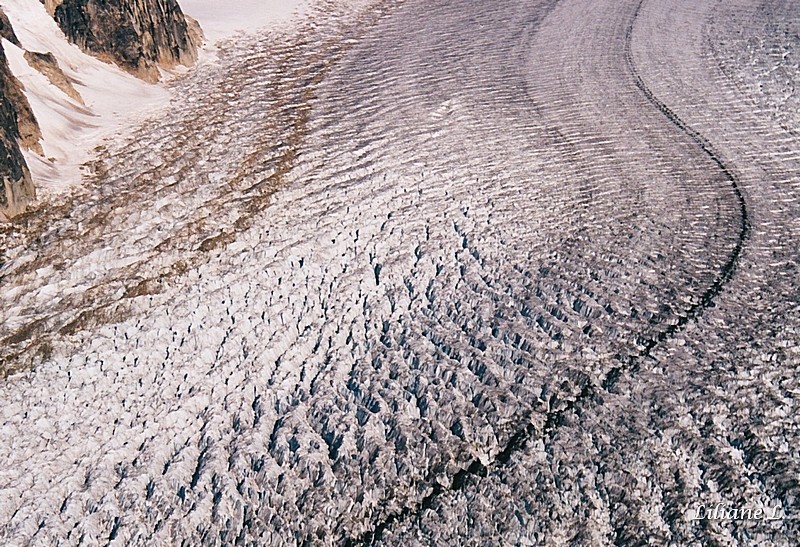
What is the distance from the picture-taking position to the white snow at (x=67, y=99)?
6.90m

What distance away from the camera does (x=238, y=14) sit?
11516 millimetres

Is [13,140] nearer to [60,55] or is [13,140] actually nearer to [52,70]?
[52,70]

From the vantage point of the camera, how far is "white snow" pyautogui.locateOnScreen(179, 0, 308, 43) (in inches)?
429

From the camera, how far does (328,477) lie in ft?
13.9

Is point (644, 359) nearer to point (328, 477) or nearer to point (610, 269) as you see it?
point (610, 269)

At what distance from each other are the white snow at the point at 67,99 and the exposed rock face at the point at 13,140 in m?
0.19

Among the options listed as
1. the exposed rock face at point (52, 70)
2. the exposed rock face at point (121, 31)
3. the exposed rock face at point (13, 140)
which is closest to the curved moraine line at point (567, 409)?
the exposed rock face at point (13, 140)

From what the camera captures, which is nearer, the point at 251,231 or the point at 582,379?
the point at 582,379

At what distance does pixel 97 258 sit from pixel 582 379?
361 centimetres

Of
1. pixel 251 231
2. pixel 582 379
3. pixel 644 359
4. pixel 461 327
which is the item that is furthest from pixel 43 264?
pixel 644 359

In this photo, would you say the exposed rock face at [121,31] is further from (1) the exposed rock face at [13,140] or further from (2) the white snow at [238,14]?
(1) the exposed rock face at [13,140]

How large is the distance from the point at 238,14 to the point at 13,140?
5.92 meters

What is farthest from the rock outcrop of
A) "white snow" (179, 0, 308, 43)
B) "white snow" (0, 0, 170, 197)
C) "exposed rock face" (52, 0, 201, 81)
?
"white snow" (179, 0, 308, 43)

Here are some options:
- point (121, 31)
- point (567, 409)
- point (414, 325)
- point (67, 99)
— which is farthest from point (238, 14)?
point (567, 409)
